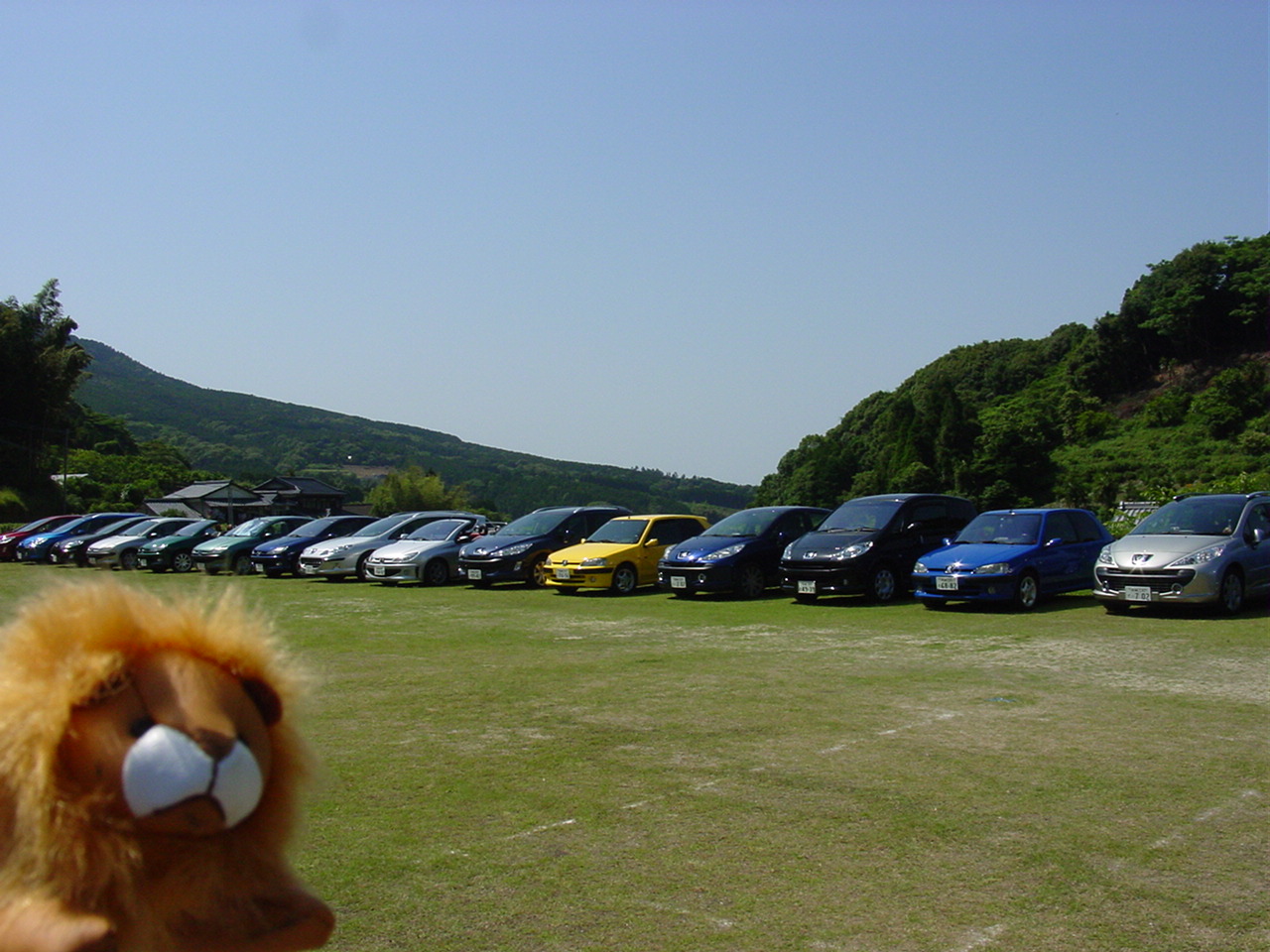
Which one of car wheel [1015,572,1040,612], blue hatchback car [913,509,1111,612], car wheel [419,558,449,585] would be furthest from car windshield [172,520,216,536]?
car wheel [1015,572,1040,612]

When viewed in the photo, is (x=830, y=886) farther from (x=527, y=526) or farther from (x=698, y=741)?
(x=527, y=526)

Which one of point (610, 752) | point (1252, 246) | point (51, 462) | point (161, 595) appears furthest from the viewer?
point (1252, 246)

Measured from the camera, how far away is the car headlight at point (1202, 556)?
1367 centimetres

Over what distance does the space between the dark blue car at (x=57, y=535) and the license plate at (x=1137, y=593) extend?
1174 inches

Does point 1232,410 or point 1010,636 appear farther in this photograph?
point 1232,410

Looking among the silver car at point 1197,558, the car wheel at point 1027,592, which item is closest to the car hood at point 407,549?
the car wheel at point 1027,592

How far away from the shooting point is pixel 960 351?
11300 cm

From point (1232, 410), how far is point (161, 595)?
77258 mm

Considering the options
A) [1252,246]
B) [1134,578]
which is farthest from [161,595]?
[1252,246]

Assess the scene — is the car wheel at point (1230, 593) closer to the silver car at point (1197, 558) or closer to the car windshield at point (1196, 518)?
the silver car at point (1197, 558)

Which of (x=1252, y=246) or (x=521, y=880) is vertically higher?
(x=1252, y=246)

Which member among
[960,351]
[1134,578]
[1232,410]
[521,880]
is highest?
[960,351]

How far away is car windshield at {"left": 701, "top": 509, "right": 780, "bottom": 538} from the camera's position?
19.3m

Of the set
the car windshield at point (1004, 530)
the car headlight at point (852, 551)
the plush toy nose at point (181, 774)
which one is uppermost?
the car windshield at point (1004, 530)
